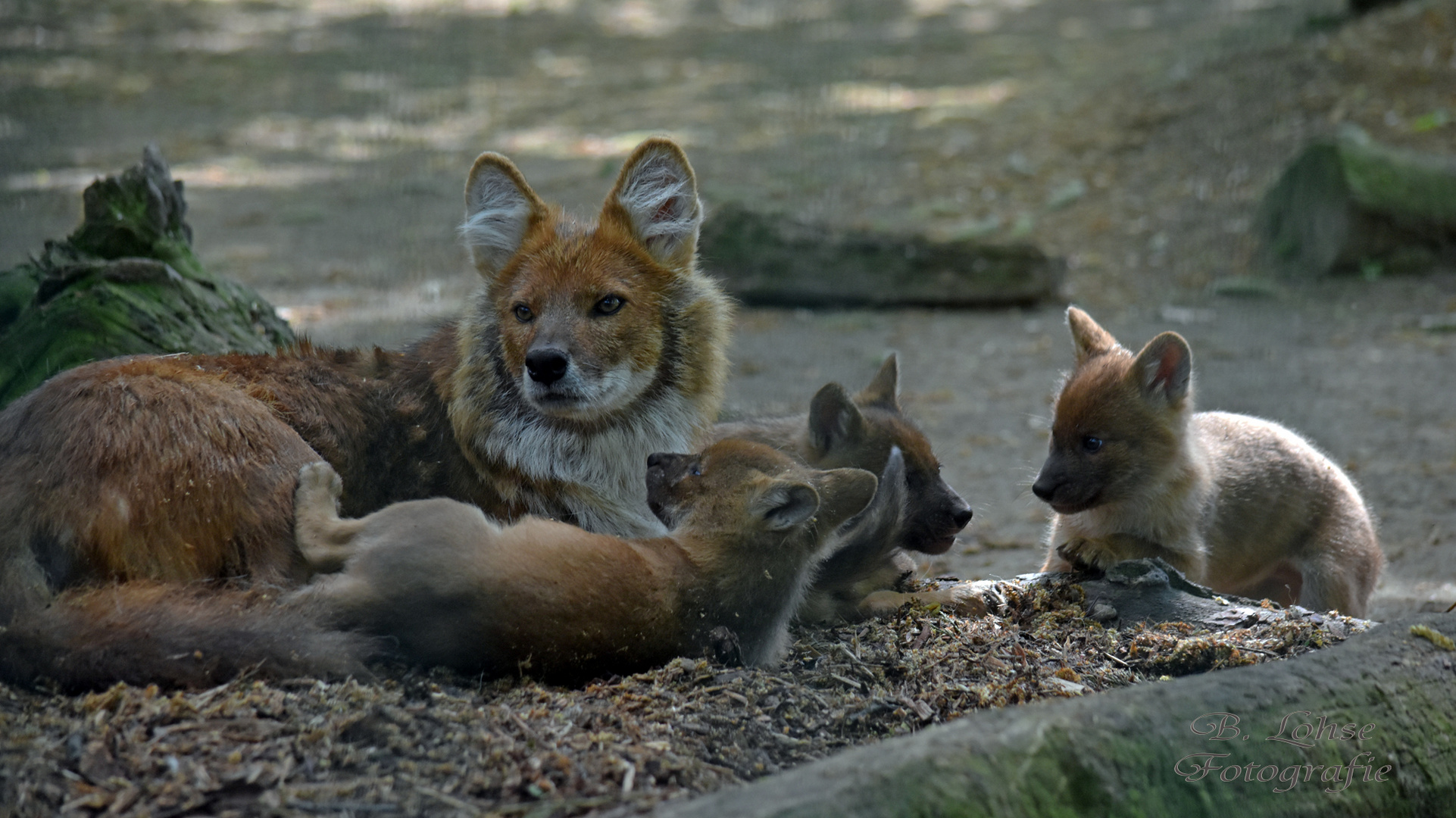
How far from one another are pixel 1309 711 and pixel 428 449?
11.6 feet

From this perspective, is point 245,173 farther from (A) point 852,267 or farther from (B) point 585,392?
(B) point 585,392

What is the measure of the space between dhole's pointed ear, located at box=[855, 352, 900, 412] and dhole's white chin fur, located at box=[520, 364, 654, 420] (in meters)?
1.83

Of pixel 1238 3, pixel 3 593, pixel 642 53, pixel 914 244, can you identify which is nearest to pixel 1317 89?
pixel 1238 3

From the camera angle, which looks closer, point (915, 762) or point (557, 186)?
point (915, 762)

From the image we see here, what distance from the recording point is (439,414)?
546 cm

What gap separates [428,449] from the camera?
539 centimetres

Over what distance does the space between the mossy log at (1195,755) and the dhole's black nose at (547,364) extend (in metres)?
2.31

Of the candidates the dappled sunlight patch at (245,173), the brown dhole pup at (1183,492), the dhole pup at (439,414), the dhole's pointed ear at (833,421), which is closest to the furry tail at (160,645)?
the dhole pup at (439,414)

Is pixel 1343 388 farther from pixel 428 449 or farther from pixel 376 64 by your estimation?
pixel 376 64

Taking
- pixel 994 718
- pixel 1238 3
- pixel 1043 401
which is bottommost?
pixel 1043 401

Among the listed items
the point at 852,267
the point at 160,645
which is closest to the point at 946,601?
the point at 160,645

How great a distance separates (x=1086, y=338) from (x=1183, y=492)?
949mm

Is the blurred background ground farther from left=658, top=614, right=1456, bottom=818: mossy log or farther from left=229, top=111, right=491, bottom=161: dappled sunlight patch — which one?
left=658, top=614, right=1456, bottom=818: mossy log

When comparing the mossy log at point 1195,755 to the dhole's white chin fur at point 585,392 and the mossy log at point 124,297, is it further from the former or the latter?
the mossy log at point 124,297
